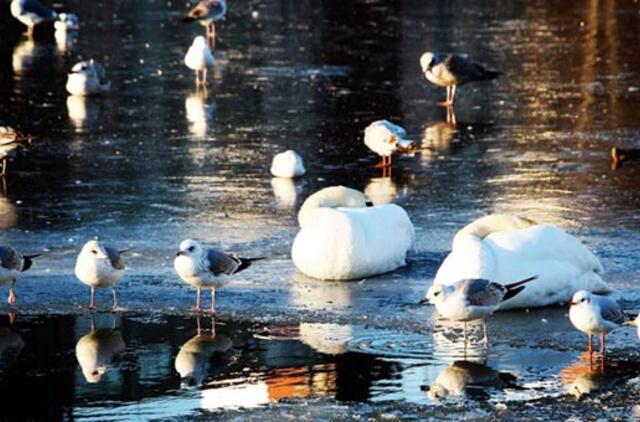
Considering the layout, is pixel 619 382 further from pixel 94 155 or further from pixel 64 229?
pixel 94 155

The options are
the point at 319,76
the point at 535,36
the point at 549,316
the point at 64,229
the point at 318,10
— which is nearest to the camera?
the point at 549,316

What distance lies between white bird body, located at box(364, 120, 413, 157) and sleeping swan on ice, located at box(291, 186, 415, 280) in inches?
199

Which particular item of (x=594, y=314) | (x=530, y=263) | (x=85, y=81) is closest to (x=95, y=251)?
(x=530, y=263)

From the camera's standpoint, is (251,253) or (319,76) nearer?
(251,253)

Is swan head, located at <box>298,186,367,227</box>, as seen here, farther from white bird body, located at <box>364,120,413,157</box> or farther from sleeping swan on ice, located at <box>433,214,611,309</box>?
white bird body, located at <box>364,120,413,157</box>

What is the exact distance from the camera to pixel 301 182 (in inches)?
752

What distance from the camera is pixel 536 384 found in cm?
1139

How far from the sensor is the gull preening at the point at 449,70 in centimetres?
2475

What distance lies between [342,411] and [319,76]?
1729 centimetres

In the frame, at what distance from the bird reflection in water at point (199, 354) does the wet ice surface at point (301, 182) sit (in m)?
0.09

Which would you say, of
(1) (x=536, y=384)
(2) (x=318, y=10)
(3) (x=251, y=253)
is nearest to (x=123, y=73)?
(2) (x=318, y=10)

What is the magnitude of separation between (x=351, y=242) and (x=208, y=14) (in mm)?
20039

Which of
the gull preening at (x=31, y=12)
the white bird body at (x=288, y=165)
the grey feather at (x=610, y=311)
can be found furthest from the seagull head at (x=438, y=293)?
the gull preening at (x=31, y=12)

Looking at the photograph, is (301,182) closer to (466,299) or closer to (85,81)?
(466,299)
